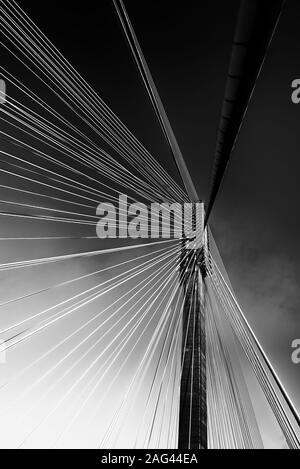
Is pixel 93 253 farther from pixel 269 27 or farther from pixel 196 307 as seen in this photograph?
pixel 196 307

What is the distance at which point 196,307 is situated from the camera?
355 inches

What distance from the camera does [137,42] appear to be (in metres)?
3.64

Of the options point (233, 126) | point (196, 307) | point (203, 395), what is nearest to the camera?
point (233, 126)

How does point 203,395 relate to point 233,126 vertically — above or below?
below

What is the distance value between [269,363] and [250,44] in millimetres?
2165

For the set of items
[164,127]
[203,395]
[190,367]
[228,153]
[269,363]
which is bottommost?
[203,395]

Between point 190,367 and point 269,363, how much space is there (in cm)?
564

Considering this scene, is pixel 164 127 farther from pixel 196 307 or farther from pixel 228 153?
pixel 196 307

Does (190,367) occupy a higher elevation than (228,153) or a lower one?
lower
